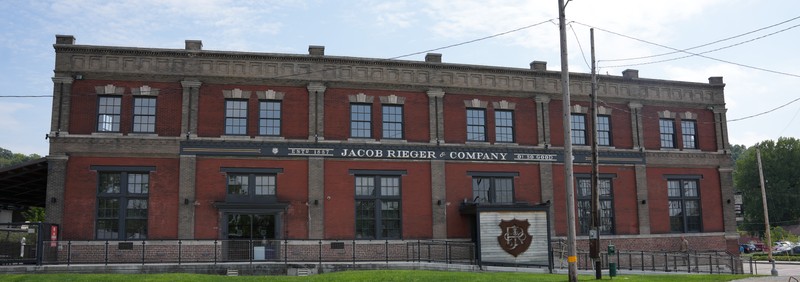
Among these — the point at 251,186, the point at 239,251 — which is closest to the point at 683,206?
the point at 251,186

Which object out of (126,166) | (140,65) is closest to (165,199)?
(126,166)

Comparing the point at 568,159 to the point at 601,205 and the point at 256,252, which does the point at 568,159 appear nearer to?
the point at 256,252

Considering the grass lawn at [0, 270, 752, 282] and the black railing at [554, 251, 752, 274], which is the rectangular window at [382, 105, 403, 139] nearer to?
the black railing at [554, 251, 752, 274]

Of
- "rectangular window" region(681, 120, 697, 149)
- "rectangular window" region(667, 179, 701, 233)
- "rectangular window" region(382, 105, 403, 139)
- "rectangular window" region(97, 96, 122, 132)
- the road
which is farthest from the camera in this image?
"rectangular window" region(681, 120, 697, 149)

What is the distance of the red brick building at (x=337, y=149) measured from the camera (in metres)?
27.5

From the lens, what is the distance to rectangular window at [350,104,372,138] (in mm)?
30194

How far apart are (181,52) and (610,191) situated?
67.7 ft

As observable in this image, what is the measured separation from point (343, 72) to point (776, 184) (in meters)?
71.7

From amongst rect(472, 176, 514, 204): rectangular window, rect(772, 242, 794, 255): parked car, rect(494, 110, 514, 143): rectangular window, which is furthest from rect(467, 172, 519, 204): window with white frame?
rect(772, 242, 794, 255): parked car

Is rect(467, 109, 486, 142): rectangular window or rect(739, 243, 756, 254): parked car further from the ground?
rect(467, 109, 486, 142): rectangular window

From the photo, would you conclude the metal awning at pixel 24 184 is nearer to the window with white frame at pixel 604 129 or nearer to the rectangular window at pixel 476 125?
the rectangular window at pixel 476 125

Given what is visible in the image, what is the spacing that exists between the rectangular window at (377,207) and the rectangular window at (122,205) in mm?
8602

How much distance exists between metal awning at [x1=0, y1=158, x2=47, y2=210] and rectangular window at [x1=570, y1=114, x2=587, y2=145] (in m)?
23.0

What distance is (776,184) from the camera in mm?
83375
